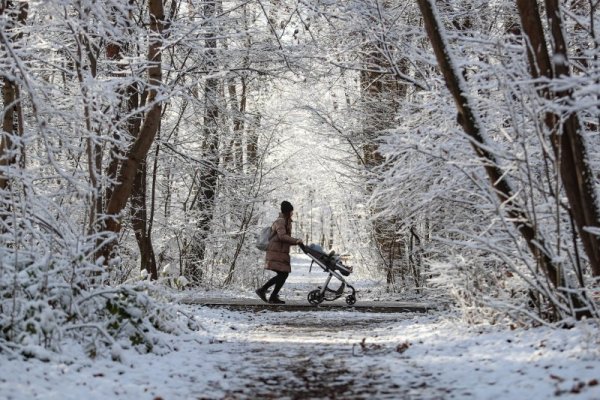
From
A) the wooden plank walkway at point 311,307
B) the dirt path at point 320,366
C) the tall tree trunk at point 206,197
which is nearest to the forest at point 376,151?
the tall tree trunk at point 206,197

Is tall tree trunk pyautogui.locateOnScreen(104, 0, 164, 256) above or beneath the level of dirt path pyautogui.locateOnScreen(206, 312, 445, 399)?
above

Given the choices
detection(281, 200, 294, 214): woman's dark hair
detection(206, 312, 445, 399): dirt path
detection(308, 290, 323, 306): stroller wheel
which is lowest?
detection(206, 312, 445, 399): dirt path

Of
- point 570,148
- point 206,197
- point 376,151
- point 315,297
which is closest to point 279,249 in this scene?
point 315,297

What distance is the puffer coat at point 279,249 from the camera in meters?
12.2

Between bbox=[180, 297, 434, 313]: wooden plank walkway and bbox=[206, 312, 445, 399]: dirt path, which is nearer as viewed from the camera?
bbox=[206, 312, 445, 399]: dirt path

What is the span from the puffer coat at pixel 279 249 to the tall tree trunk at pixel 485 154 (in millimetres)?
5852

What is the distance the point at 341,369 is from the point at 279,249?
6.59 m

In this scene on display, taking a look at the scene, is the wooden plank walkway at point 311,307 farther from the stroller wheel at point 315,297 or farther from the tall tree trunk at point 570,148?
the tall tree trunk at point 570,148

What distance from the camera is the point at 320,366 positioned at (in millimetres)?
5922

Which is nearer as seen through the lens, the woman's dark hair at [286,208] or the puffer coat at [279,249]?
the puffer coat at [279,249]

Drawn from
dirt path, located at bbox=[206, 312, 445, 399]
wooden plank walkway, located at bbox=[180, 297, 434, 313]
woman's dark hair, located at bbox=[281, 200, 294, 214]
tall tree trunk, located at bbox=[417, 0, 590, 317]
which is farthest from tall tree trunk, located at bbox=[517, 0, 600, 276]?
woman's dark hair, located at bbox=[281, 200, 294, 214]

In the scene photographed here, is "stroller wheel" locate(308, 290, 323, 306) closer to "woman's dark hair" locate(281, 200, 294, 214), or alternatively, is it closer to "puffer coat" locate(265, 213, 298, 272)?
"puffer coat" locate(265, 213, 298, 272)

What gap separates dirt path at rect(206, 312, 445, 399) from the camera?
15.8ft

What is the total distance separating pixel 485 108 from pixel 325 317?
4829 millimetres
